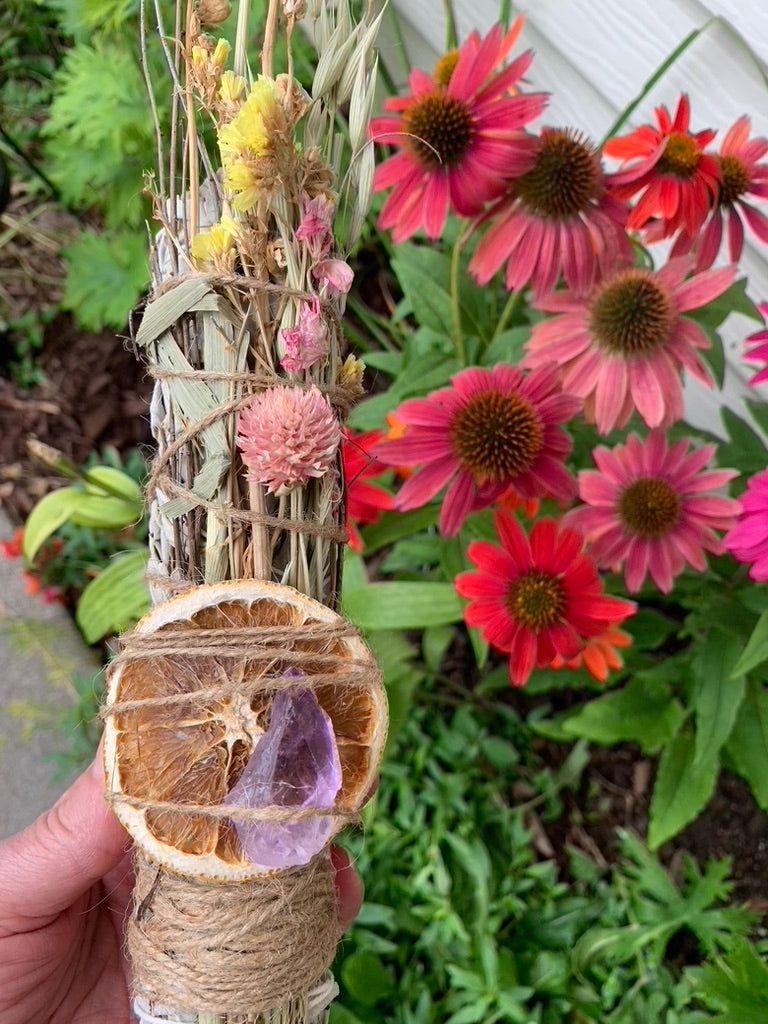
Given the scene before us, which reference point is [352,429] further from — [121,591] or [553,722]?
[553,722]

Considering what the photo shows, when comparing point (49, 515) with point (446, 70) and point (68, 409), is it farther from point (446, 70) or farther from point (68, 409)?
point (446, 70)

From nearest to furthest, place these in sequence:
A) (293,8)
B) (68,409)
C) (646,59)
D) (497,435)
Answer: (293,8)
(497,435)
(646,59)
(68,409)

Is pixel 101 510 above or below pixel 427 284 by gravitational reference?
below

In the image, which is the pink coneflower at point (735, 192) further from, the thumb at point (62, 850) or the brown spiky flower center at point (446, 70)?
the thumb at point (62, 850)

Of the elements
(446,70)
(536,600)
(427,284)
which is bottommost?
(536,600)

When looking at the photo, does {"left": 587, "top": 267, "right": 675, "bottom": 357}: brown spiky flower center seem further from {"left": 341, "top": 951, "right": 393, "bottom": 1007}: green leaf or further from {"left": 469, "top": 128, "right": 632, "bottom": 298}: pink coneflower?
{"left": 341, "top": 951, "right": 393, "bottom": 1007}: green leaf

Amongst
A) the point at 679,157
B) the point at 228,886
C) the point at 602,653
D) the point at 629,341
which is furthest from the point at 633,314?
the point at 228,886

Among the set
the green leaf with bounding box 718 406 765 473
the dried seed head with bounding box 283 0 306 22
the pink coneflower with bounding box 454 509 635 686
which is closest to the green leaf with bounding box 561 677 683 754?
the pink coneflower with bounding box 454 509 635 686

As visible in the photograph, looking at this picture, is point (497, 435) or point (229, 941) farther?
point (497, 435)
